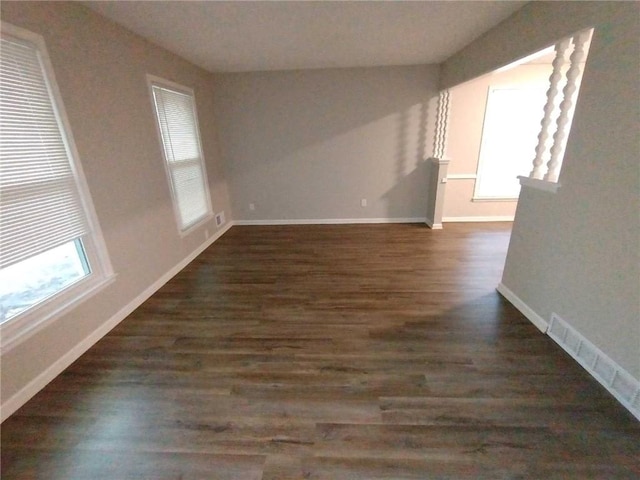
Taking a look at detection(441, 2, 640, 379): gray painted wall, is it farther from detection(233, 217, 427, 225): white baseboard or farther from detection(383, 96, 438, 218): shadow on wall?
detection(233, 217, 427, 225): white baseboard

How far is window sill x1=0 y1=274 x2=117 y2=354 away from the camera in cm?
162

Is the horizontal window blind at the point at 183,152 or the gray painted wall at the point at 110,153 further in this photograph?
the horizontal window blind at the point at 183,152

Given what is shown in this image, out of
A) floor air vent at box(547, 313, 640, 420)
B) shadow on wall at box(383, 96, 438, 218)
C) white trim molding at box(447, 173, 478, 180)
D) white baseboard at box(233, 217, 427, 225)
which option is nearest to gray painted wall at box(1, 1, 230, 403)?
white baseboard at box(233, 217, 427, 225)

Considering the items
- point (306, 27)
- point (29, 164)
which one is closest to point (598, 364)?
point (306, 27)

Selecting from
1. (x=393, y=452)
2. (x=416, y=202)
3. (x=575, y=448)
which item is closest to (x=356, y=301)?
(x=393, y=452)

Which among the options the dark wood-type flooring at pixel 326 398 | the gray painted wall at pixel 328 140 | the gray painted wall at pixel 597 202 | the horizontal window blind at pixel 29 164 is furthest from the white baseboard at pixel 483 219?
the horizontal window blind at pixel 29 164

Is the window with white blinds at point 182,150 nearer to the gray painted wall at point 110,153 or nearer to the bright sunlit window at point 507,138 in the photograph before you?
the gray painted wall at point 110,153

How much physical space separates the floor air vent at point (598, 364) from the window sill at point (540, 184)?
898mm

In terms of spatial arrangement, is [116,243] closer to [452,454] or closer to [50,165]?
[50,165]

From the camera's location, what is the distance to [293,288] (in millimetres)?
2875

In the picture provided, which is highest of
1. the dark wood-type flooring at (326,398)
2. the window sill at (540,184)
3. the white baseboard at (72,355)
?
the window sill at (540,184)

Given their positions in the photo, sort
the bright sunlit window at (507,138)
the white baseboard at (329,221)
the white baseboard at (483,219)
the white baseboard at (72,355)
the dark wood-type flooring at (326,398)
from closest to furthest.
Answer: the dark wood-type flooring at (326,398), the white baseboard at (72,355), the bright sunlit window at (507,138), the white baseboard at (483,219), the white baseboard at (329,221)

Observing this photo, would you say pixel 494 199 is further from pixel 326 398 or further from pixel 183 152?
pixel 183 152

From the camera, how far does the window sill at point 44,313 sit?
162 centimetres
